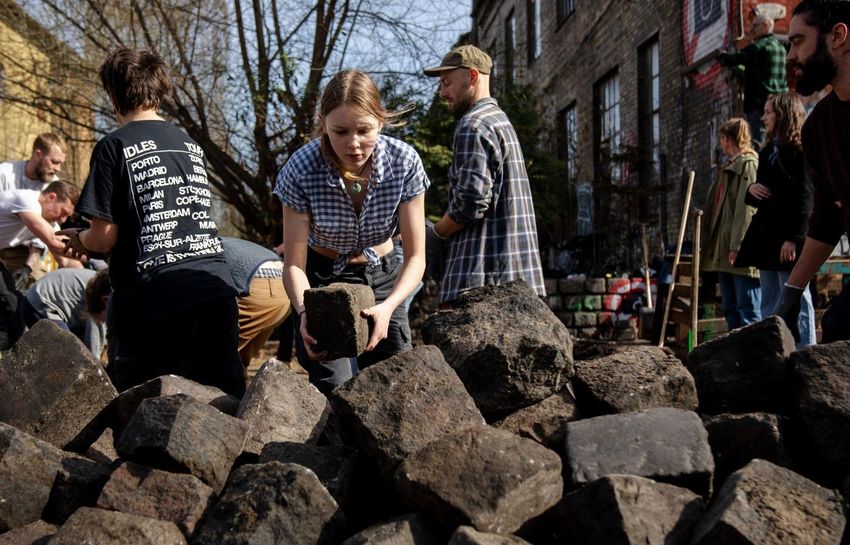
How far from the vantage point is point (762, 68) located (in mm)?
7898

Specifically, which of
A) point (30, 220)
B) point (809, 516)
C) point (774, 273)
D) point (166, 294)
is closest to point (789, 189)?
point (774, 273)

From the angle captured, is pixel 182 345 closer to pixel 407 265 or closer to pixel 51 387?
pixel 51 387

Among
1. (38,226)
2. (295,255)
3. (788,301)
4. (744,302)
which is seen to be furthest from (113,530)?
(744,302)

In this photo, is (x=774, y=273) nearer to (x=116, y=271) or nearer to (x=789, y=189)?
(x=789, y=189)

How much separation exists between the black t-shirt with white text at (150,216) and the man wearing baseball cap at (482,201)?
42.6 inches

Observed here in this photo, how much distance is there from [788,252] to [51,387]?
400 centimetres

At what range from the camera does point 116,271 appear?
11.2 feet

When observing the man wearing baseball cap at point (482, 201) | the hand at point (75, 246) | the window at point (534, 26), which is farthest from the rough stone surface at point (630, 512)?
the window at point (534, 26)

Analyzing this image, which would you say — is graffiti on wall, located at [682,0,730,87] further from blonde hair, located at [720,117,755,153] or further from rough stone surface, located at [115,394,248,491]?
rough stone surface, located at [115,394,248,491]

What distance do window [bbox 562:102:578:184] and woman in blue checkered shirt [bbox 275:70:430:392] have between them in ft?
46.5

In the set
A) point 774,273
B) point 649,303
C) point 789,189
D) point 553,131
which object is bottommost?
point 649,303

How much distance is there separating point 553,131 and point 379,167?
1399cm

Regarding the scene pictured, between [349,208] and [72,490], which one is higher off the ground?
[349,208]

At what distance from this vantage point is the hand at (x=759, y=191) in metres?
5.33
